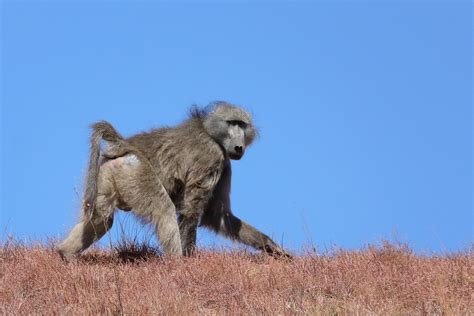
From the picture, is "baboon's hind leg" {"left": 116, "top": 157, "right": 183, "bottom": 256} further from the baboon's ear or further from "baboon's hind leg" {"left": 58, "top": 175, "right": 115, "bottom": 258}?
the baboon's ear

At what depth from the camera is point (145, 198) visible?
8.94 meters

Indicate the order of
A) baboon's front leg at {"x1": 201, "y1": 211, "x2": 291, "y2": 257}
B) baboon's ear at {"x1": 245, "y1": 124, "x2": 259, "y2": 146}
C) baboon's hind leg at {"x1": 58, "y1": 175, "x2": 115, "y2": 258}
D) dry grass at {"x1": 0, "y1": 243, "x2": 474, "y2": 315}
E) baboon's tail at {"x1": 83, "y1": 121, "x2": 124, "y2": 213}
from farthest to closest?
baboon's ear at {"x1": 245, "y1": 124, "x2": 259, "y2": 146} → baboon's front leg at {"x1": 201, "y1": 211, "x2": 291, "y2": 257} → baboon's hind leg at {"x1": 58, "y1": 175, "x2": 115, "y2": 258} → baboon's tail at {"x1": 83, "y1": 121, "x2": 124, "y2": 213} → dry grass at {"x1": 0, "y1": 243, "x2": 474, "y2": 315}

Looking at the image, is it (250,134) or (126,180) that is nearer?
(126,180)

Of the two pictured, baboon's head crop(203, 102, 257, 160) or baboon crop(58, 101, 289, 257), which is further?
baboon's head crop(203, 102, 257, 160)

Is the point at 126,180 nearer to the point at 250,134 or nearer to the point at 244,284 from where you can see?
the point at 250,134

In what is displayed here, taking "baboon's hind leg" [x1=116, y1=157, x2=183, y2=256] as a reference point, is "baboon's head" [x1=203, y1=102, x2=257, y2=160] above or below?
above

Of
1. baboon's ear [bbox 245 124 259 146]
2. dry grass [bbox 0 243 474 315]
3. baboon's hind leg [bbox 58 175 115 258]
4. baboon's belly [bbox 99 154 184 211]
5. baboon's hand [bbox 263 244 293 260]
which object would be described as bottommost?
dry grass [bbox 0 243 474 315]

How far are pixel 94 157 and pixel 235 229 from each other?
6.64 ft

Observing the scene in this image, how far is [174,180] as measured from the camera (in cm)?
949

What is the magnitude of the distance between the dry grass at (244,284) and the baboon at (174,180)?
514 mm

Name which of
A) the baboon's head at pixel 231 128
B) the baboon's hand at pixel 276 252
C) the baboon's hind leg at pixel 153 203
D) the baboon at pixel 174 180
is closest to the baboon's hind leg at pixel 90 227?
the baboon at pixel 174 180

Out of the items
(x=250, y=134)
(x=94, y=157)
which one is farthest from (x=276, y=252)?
(x=94, y=157)

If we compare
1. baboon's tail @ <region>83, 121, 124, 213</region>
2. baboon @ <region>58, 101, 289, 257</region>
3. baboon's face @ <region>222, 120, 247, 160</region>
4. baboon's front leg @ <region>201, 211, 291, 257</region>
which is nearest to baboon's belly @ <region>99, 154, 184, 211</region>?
baboon @ <region>58, 101, 289, 257</region>

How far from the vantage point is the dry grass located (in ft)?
20.5
